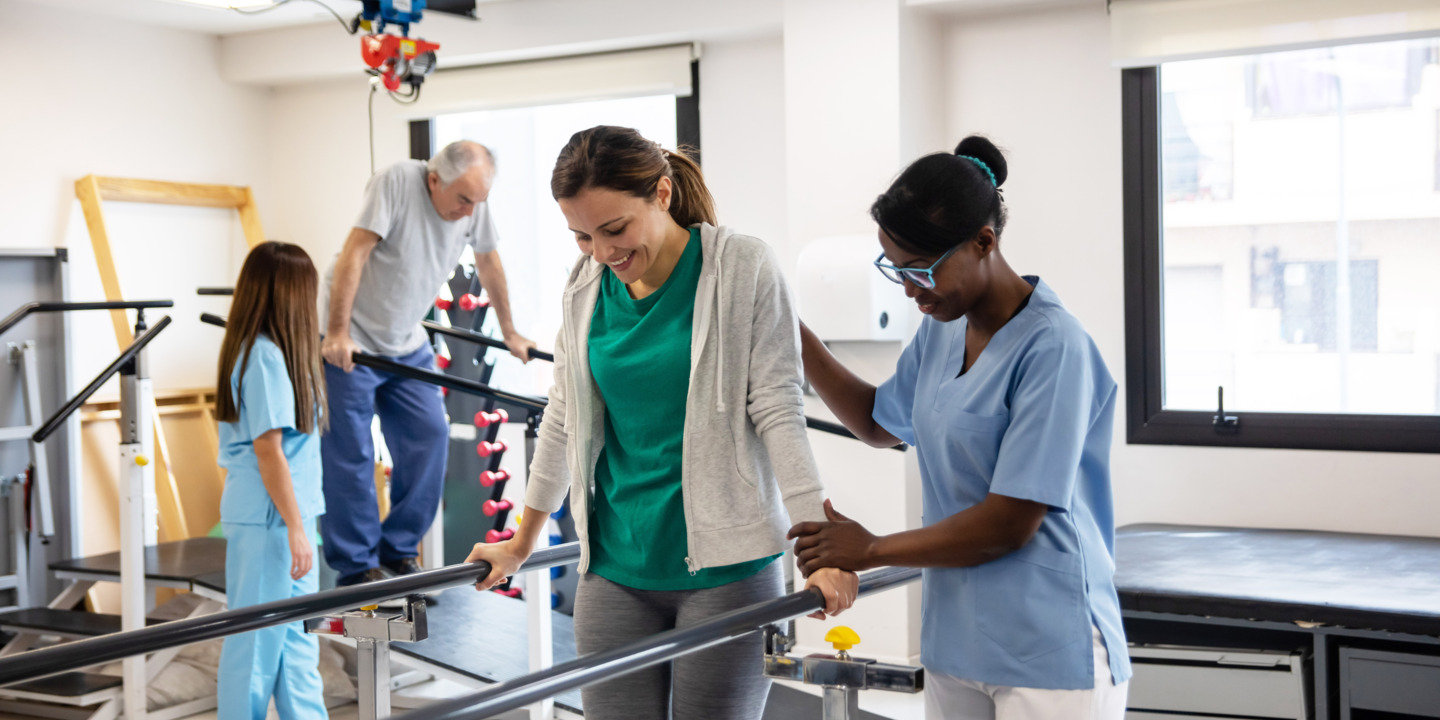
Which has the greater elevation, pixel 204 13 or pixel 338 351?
pixel 204 13

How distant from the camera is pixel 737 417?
1479 mm

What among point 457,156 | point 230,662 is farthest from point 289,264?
point 230,662

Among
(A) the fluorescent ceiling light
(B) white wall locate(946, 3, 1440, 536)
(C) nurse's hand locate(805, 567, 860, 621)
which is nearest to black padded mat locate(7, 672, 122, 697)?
(A) the fluorescent ceiling light

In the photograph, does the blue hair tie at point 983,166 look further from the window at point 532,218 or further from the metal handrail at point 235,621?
the window at point 532,218

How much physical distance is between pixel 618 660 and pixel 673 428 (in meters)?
0.35

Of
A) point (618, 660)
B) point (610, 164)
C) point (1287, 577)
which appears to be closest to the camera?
point (618, 660)

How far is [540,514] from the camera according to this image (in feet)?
5.52

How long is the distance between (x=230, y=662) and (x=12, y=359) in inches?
103

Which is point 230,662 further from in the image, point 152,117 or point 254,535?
point 152,117

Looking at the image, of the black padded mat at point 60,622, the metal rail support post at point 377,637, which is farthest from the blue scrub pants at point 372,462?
the metal rail support post at point 377,637

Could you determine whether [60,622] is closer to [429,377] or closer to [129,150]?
[429,377]

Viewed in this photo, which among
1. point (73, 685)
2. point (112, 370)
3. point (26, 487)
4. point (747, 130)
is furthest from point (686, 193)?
point (26, 487)

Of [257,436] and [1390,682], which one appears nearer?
[1390,682]

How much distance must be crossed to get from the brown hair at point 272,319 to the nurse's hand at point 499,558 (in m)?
1.59
